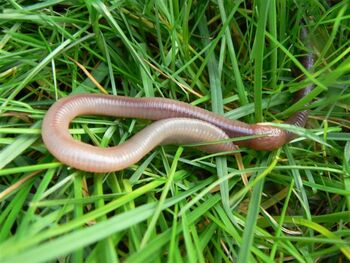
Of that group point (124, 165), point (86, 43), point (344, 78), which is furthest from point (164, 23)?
point (344, 78)

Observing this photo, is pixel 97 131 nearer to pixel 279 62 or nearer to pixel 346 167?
pixel 279 62

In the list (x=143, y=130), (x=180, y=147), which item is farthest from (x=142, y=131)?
(x=180, y=147)

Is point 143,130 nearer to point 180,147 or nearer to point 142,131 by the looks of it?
point 142,131
